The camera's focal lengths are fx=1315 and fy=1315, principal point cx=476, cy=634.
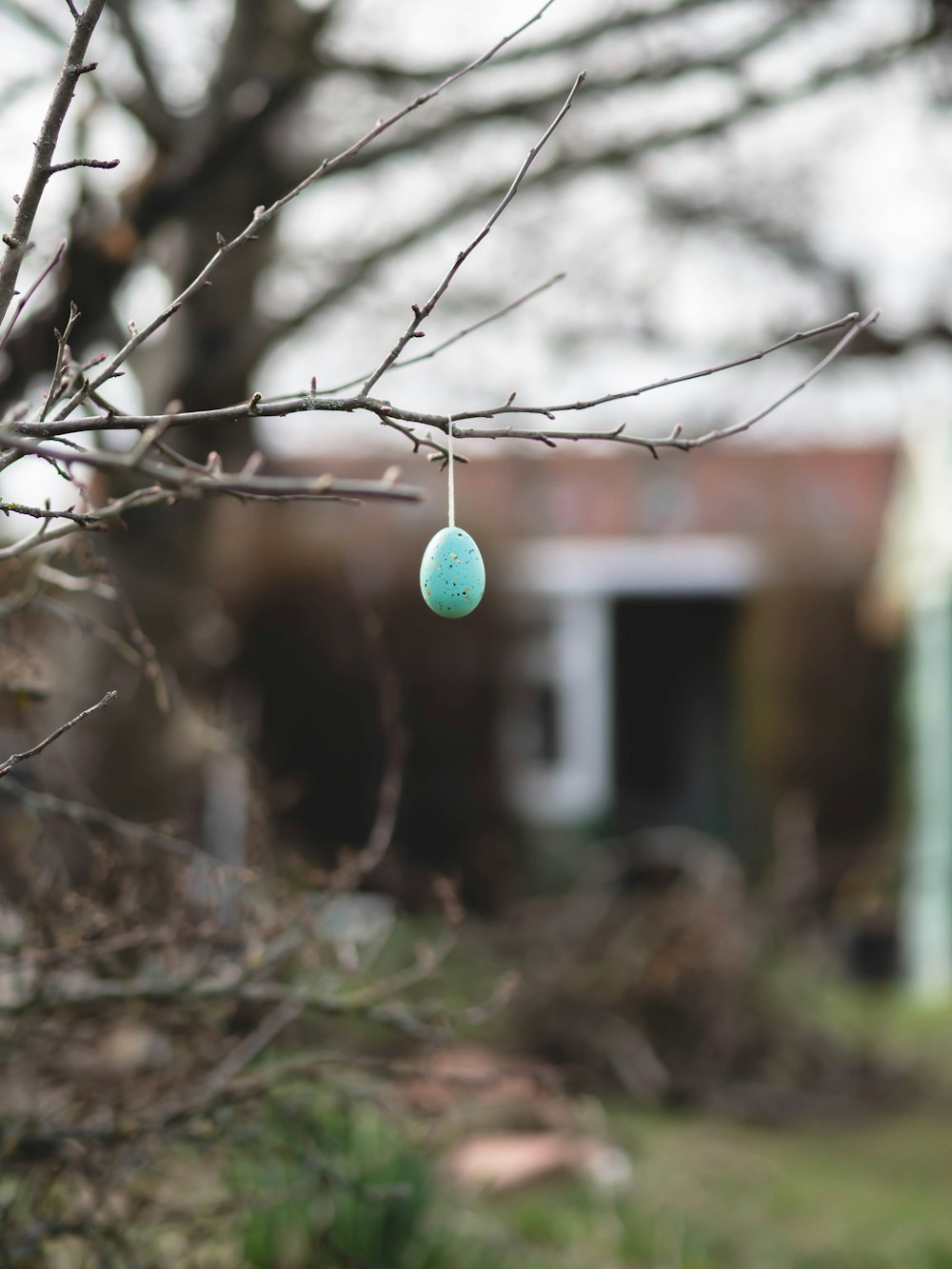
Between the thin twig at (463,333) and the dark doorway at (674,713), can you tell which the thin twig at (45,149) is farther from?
the dark doorway at (674,713)

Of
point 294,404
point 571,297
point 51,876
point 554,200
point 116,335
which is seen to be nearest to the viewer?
point 294,404

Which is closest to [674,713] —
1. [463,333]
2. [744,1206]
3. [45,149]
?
[744,1206]

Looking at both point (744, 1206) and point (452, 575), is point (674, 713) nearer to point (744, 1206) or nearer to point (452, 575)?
point (744, 1206)

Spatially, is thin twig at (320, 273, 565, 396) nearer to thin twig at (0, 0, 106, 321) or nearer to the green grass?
thin twig at (0, 0, 106, 321)

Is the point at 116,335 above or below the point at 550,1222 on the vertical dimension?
above

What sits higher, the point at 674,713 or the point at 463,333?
the point at 463,333

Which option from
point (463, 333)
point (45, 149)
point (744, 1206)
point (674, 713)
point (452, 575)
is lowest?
Answer: point (744, 1206)

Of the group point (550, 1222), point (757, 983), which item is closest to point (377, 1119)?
point (550, 1222)

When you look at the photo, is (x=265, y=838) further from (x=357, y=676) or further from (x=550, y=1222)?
(x=357, y=676)
